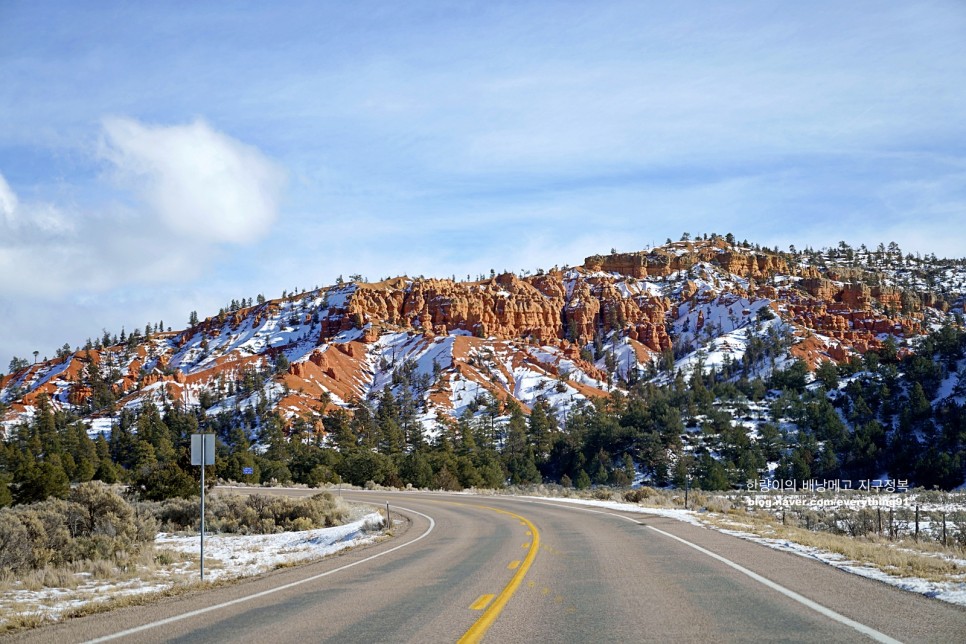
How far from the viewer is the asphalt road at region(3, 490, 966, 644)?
7.32 m

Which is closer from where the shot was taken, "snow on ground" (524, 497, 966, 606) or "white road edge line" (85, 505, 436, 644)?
"white road edge line" (85, 505, 436, 644)

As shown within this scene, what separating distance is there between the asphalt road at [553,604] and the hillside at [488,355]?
6735 cm

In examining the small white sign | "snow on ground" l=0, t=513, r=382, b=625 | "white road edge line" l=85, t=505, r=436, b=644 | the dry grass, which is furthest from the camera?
the small white sign

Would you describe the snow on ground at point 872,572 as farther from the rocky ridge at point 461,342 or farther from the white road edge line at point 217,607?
the rocky ridge at point 461,342

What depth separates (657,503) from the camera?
118 ft

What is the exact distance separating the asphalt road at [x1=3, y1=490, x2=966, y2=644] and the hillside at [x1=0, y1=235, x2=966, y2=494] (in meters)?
67.4

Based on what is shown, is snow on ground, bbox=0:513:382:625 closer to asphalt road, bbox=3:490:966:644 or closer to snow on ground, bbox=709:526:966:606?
asphalt road, bbox=3:490:966:644

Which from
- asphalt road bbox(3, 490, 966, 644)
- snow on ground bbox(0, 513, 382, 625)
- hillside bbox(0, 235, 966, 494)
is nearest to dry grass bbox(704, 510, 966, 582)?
asphalt road bbox(3, 490, 966, 644)

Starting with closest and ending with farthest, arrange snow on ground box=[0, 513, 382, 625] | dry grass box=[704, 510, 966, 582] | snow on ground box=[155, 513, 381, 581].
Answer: dry grass box=[704, 510, 966, 582] < snow on ground box=[0, 513, 382, 625] < snow on ground box=[155, 513, 381, 581]

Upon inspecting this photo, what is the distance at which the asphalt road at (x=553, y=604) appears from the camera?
732 cm

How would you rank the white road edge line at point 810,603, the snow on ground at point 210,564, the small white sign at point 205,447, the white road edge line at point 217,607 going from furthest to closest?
1. the small white sign at point 205,447
2. the snow on ground at point 210,564
3. the white road edge line at point 217,607
4. the white road edge line at point 810,603

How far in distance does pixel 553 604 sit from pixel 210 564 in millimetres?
10205

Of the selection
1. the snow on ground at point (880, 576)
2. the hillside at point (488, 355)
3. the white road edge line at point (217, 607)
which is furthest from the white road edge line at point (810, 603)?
the hillside at point (488, 355)

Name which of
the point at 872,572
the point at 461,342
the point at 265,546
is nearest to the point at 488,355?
the point at 461,342
